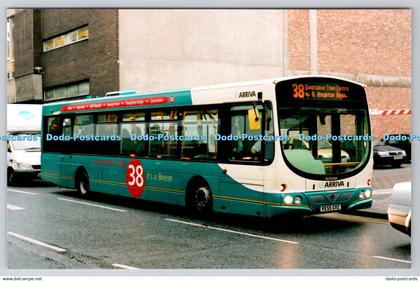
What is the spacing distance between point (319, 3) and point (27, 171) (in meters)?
14.7

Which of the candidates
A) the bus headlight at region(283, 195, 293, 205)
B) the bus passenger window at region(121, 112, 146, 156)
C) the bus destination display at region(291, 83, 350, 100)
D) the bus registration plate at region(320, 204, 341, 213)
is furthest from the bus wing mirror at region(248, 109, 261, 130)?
the bus passenger window at region(121, 112, 146, 156)

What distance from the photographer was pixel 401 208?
27.4ft

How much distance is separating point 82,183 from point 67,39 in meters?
12.7

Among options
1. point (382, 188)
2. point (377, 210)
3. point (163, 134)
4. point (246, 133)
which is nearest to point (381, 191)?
point (382, 188)

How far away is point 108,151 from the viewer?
47.0 ft

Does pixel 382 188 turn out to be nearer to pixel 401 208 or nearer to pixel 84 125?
pixel 84 125

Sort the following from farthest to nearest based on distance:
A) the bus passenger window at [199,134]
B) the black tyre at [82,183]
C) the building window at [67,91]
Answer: the building window at [67,91], the black tyre at [82,183], the bus passenger window at [199,134]

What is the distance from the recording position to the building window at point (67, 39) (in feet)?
84.2

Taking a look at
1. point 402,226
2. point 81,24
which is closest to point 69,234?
point 402,226

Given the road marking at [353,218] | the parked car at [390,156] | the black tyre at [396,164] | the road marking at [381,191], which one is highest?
the parked car at [390,156]

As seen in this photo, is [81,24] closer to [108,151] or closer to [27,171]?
[27,171]

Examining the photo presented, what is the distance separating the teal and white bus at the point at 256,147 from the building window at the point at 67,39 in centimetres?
1313

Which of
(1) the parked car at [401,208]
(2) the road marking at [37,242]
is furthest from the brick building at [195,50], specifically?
(1) the parked car at [401,208]

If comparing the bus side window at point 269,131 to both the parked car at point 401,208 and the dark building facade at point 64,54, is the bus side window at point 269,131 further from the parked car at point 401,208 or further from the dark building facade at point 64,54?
the dark building facade at point 64,54
